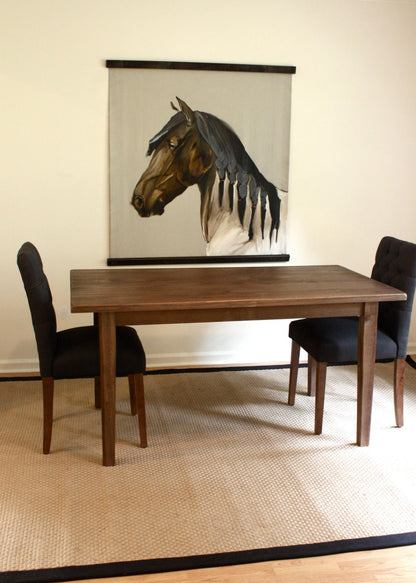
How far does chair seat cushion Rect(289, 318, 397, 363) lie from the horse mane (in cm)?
100

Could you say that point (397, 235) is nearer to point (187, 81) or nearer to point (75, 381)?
point (187, 81)

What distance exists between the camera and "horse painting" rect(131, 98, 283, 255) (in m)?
3.89

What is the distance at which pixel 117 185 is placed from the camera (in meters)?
3.87

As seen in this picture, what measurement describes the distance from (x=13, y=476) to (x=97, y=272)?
110 cm

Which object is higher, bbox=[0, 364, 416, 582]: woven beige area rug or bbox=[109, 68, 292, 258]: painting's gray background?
bbox=[109, 68, 292, 258]: painting's gray background

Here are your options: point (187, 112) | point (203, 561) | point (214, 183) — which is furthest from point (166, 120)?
point (203, 561)

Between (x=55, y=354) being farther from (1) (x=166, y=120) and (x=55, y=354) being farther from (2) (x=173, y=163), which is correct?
(1) (x=166, y=120)

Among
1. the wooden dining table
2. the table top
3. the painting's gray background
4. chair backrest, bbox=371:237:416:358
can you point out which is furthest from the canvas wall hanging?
chair backrest, bbox=371:237:416:358

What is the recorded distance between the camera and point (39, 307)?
280 centimetres

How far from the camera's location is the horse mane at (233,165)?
3.88 metres

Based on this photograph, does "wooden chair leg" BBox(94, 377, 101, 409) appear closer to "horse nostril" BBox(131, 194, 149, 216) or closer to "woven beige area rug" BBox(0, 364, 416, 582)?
"woven beige area rug" BBox(0, 364, 416, 582)

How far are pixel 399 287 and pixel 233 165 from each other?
4.43 feet

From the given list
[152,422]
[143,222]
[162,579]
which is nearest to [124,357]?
[152,422]

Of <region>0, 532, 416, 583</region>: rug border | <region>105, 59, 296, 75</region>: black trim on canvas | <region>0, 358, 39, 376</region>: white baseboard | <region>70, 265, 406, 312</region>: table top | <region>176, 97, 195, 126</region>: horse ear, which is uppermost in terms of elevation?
<region>105, 59, 296, 75</region>: black trim on canvas
